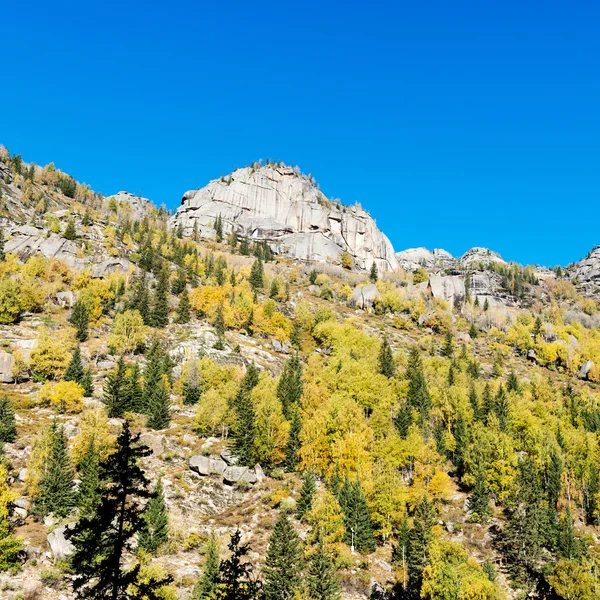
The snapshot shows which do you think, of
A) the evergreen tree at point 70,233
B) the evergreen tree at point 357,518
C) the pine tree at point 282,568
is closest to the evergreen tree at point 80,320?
the evergreen tree at point 70,233

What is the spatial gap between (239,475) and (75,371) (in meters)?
35.5

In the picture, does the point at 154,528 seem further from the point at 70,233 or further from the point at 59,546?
Result: the point at 70,233

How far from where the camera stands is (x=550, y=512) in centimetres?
5975

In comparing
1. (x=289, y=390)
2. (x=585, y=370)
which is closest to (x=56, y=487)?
(x=289, y=390)

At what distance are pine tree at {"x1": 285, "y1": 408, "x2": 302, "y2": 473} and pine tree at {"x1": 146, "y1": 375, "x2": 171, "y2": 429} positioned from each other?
1879 cm

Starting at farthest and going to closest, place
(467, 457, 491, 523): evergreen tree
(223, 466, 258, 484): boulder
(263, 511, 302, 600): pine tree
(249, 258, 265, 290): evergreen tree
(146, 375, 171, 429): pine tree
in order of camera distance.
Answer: (249, 258, 265, 290): evergreen tree → (146, 375, 171, 429): pine tree → (223, 466, 258, 484): boulder → (467, 457, 491, 523): evergreen tree → (263, 511, 302, 600): pine tree

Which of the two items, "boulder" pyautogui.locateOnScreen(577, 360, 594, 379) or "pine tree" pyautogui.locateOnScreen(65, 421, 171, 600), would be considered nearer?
"pine tree" pyautogui.locateOnScreen(65, 421, 171, 600)

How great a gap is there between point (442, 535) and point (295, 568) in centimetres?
2433

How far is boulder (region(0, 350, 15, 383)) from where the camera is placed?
263 ft

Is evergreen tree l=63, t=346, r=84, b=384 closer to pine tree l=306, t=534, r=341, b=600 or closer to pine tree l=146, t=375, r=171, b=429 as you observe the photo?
pine tree l=146, t=375, r=171, b=429

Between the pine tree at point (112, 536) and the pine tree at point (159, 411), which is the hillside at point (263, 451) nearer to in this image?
the pine tree at point (112, 536)

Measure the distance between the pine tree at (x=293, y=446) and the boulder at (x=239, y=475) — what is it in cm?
562

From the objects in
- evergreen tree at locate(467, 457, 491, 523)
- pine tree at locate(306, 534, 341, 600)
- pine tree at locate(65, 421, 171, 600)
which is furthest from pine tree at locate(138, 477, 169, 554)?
evergreen tree at locate(467, 457, 491, 523)

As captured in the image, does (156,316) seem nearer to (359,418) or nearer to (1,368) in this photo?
(1,368)
